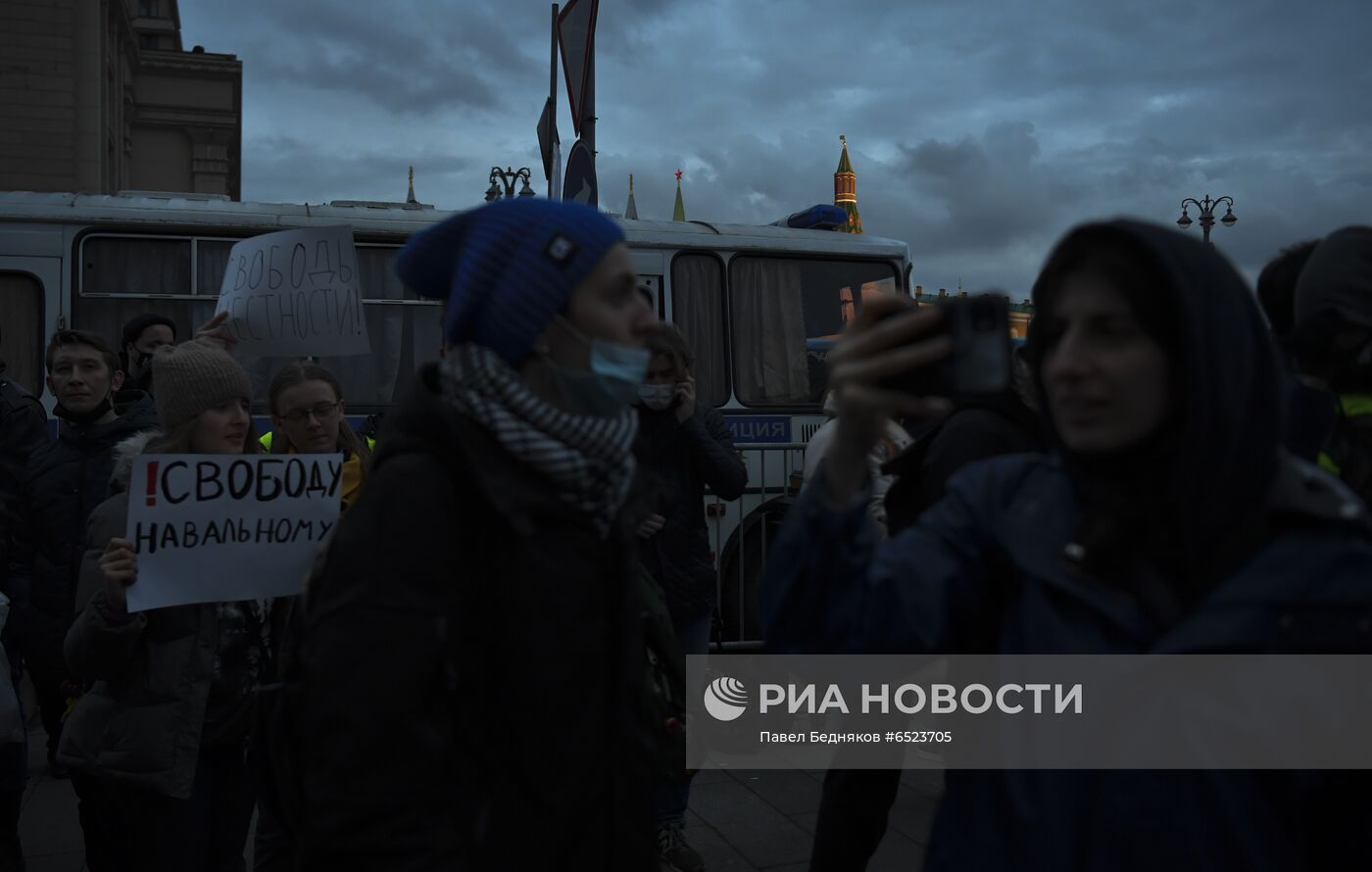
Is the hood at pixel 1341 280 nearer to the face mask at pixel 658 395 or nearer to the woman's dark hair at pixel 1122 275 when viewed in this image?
the woman's dark hair at pixel 1122 275

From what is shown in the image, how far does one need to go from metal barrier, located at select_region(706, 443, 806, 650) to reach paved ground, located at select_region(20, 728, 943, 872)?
205 cm

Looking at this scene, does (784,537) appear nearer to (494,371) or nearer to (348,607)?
(494,371)

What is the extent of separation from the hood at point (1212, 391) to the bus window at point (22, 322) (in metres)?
7.63

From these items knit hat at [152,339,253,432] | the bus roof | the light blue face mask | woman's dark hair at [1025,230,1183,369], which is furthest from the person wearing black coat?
the bus roof

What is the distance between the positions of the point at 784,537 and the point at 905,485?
120 cm

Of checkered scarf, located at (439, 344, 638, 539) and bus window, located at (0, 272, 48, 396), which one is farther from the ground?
bus window, located at (0, 272, 48, 396)

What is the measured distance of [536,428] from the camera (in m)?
1.74

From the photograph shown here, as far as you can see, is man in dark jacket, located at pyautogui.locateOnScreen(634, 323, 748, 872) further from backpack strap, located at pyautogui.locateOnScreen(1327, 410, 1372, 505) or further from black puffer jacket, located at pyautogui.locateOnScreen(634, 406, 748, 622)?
backpack strap, located at pyautogui.locateOnScreen(1327, 410, 1372, 505)

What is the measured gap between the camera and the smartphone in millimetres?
1458

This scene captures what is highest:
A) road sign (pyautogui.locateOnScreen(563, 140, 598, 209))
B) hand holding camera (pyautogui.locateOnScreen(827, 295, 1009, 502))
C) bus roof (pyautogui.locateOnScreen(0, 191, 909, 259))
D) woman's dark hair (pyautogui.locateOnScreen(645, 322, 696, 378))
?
road sign (pyautogui.locateOnScreen(563, 140, 598, 209))

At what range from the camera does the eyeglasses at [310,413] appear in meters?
3.65

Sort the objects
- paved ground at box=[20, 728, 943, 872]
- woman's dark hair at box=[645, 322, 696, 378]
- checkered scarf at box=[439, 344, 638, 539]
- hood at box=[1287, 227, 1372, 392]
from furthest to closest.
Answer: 1. woman's dark hair at box=[645, 322, 696, 378]
2. paved ground at box=[20, 728, 943, 872]
3. hood at box=[1287, 227, 1372, 392]
4. checkered scarf at box=[439, 344, 638, 539]

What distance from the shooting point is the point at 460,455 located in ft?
5.43

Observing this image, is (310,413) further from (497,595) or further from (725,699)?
(725,699)
